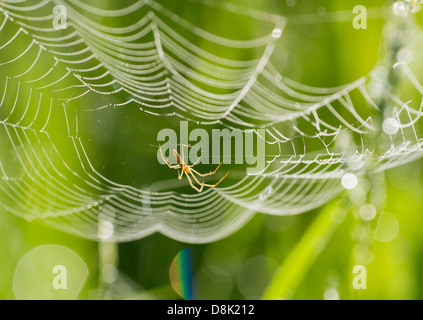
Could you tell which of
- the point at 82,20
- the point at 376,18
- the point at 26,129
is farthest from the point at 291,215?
the point at 82,20

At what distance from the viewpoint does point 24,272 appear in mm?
916

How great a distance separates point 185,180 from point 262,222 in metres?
0.34

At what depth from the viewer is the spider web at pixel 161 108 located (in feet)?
3.43

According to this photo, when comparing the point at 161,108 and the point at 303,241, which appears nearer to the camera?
the point at 303,241

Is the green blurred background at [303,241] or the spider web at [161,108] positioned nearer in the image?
the green blurred background at [303,241]

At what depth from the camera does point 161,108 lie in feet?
4.27

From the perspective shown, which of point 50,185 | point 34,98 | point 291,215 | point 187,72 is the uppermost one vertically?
point 187,72

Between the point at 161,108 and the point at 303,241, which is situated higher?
the point at 161,108

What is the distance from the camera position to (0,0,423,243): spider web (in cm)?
104

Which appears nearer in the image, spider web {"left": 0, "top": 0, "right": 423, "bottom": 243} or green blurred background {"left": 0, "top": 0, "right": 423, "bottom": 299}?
green blurred background {"left": 0, "top": 0, "right": 423, "bottom": 299}

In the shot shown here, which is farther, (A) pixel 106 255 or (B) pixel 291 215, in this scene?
(B) pixel 291 215
